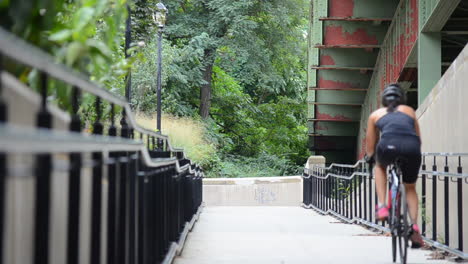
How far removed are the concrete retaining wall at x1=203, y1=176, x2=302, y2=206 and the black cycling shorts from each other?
776 inches

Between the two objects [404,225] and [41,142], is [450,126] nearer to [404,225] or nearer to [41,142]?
[404,225]

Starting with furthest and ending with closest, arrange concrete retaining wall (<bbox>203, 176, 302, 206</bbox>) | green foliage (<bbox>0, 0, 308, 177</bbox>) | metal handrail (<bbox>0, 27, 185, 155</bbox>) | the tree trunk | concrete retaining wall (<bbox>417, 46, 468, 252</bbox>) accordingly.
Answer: the tree trunk, green foliage (<bbox>0, 0, 308, 177</bbox>), concrete retaining wall (<bbox>203, 176, 302, 206</bbox>), concrete retaining wall (<bbox>417, 46, 468, 252</bbox>), metal handrail (<bbox>0, 27, 185, 155</bbox>)

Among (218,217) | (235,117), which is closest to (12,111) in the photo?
(218,217)

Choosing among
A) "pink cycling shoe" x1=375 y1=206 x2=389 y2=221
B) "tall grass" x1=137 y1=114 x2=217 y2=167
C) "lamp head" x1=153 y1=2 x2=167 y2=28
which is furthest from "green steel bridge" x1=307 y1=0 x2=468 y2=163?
"pink cycling shoe" x1=375 y1=206 x2=389 y2=221

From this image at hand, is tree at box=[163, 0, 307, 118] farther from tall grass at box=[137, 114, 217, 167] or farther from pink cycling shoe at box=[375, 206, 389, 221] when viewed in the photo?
pink cycling shoe at box=[375, 206, 389, 221]

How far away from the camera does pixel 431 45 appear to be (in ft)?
48.5

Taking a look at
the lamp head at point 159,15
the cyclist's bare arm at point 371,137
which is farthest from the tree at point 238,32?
the cyclist's bare arm at point 371,137

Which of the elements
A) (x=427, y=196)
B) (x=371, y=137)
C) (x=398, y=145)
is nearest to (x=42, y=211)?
(x=398, y=145)

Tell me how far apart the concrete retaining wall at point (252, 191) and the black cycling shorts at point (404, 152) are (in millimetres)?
19711

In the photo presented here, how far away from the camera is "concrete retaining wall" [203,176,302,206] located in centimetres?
2641

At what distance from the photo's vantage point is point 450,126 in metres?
8.95

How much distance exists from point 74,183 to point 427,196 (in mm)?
8039

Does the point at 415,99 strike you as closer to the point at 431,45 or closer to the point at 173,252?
the point at 431,45

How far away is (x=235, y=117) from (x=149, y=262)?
3435cm
